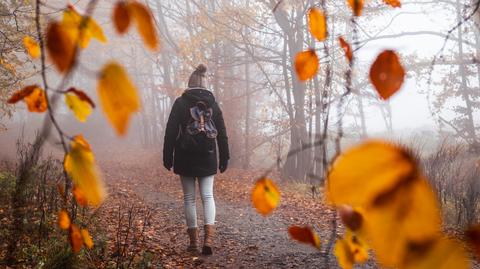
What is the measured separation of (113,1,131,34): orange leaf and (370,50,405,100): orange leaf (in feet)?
1.93

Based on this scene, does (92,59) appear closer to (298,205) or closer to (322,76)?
(322,76)

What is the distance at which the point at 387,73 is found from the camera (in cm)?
85

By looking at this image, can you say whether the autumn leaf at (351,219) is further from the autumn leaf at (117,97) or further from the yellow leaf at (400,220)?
the autumn leaf at (117,97)

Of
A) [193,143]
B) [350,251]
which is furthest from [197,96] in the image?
[350,251]

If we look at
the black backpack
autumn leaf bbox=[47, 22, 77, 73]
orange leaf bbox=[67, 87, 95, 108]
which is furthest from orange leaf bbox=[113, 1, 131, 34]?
the black backpack

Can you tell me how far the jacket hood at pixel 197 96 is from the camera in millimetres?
3779

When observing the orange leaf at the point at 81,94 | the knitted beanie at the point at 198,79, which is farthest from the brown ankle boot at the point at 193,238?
the orange leaf at the point at 81,94

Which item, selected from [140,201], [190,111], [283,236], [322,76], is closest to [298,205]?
[283,236]

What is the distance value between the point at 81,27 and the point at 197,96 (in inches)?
114

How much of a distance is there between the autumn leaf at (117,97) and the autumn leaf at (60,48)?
122 millimetres

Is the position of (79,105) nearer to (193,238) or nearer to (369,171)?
(369,171)

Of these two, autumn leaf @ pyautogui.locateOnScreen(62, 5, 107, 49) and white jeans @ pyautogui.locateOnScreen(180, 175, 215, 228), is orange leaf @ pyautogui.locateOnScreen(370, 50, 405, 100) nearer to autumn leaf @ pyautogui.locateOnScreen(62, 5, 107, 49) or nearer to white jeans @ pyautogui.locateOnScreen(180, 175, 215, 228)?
autumn leaf @ pyautogui.locateOnScreen(62, 5, 107, 49)

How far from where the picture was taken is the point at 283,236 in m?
4.98

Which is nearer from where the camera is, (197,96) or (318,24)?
(318,24)
